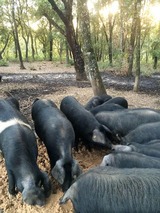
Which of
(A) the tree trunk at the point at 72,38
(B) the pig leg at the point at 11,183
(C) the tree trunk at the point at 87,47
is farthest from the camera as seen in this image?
(A) the tree trunk at the point at 72,38

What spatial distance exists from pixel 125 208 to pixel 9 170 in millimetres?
1608

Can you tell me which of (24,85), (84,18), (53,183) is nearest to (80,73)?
(24,85)

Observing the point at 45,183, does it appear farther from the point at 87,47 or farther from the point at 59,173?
the point at 87,47

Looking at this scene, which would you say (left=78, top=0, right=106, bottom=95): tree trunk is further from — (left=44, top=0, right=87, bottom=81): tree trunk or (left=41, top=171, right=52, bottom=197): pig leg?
(left=41, top=171, right=52, bottom=197): pig leg

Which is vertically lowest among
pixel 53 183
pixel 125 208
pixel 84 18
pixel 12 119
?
pixel 53 183

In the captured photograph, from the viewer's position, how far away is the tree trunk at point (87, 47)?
791cm

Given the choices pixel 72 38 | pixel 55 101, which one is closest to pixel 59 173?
pixel 55 101

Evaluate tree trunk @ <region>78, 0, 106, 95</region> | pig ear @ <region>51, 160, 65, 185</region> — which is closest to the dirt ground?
pig ear @ <region>51, 160, 65, 185</region>

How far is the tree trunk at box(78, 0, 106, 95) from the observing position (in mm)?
7910

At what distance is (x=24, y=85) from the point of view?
12586mm

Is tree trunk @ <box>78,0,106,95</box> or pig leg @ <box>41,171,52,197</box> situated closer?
pig leg @ <box>41,171,52,197</box>

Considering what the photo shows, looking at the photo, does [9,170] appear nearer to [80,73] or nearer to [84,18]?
[84,18]

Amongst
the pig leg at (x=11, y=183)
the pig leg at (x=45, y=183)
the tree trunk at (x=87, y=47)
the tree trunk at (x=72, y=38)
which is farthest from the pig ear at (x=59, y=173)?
the tree trunk at (x=72, y=38)

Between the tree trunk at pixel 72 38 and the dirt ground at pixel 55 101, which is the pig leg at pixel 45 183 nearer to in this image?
the dirt ground at pixel 55 101
